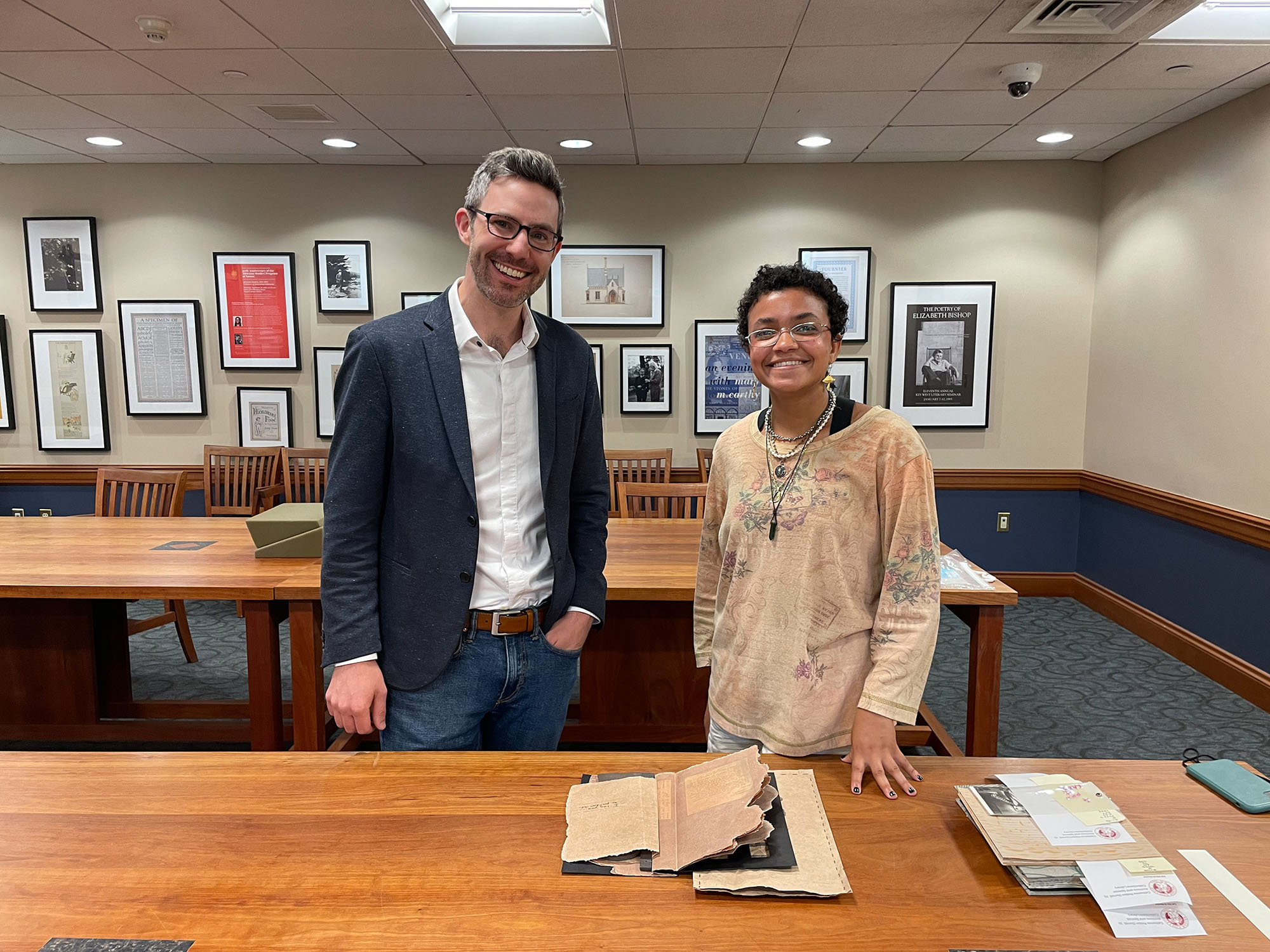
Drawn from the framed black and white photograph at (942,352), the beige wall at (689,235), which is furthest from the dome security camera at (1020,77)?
the framed black and white photograph at (942,352)

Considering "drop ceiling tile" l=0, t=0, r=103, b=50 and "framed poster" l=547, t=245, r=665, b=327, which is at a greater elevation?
"drop ceiling tile" l=0, t=0, r=103, b=50

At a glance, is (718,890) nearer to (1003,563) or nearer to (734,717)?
(734,717)

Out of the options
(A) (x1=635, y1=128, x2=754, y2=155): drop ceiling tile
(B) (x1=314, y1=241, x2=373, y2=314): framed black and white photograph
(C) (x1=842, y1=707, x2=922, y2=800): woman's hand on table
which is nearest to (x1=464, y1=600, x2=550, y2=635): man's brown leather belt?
(C) (x1=842, y1=707, x2=922, y2=800): woman's hand on table

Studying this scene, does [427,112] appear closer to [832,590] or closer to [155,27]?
[155,27]

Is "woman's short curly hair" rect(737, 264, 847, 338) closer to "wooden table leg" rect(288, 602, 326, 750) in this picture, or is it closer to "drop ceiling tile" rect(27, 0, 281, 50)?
"wooden table leg" rect(288, 602, 326, 750)

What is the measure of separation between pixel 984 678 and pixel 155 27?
3523mm

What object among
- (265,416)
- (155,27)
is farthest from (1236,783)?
(265,416)

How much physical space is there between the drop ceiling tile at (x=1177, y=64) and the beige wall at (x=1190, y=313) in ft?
1.14

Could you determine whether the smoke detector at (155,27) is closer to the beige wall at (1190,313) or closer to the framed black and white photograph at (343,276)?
the framed black and white photograph at (343,276)

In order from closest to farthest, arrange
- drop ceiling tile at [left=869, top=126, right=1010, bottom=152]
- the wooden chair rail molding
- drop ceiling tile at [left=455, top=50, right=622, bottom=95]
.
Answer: drop ceiling tile at [left=455, top=50, right=622, bottom=95] → drop ceiling tile at [left=869, top=126, right=1010, bottom=152] → the wooden chair rail molding

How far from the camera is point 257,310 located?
16.1 feet

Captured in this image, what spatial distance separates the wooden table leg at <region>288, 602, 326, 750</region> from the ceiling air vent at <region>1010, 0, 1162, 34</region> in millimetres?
3027

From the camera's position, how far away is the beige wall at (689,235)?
4727 millimetres

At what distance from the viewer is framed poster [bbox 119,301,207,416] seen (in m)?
4.93
